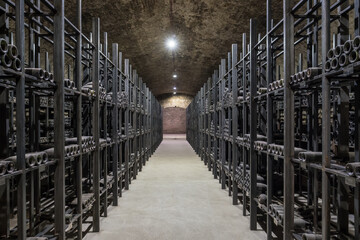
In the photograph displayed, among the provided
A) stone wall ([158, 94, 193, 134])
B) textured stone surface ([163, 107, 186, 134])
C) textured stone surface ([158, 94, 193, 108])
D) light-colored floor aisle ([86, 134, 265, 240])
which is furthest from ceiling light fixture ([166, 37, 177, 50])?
textured stone surface ([163, 107, 186, 134])

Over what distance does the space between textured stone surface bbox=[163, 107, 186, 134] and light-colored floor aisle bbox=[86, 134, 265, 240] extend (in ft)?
86.2

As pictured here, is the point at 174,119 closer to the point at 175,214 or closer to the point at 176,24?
the point at 176,24

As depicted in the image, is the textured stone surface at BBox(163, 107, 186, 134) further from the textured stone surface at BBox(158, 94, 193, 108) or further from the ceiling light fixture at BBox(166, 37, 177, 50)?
the ceiling light fixture at BBox(166, 37, 177, 50)

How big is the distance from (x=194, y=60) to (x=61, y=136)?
12.7 m

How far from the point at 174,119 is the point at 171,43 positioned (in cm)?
2166

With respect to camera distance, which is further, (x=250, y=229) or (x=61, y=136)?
(x=250, y=229)

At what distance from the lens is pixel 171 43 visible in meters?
12.5

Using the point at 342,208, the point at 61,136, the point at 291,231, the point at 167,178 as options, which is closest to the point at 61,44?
the point at 61,136

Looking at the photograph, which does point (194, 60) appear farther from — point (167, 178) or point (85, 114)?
point (85, 114)

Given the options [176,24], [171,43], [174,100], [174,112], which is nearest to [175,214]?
[176,24]

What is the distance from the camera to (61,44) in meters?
2.78

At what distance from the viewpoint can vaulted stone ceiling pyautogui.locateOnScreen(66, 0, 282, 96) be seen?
28.1ft

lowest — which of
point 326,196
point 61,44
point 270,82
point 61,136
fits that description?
point 326,196

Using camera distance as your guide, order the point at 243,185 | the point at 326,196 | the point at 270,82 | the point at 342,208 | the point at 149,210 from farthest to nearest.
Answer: the point at 149,210
the point at 243,185
the point at 270,82
the point at 342,208
the point at 326,196
